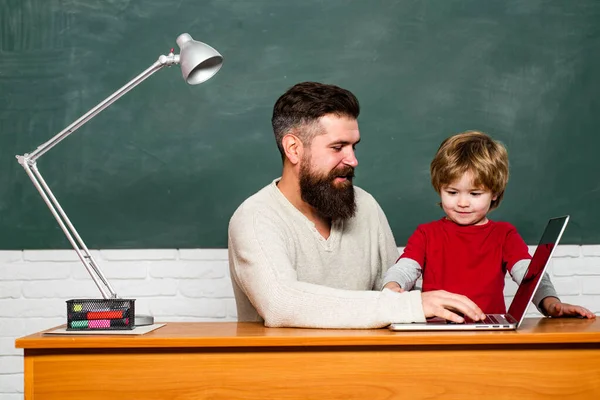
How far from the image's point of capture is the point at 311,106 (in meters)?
2.36

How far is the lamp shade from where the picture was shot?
2053mm

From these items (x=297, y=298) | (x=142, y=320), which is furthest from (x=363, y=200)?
(x=142, y=320)

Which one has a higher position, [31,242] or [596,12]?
[596,12]

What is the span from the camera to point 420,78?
312cm

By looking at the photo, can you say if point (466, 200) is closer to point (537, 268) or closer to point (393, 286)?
point (393, 286)

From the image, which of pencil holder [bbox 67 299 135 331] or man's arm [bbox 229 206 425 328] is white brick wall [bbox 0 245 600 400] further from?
pencil holder [bbox 67 299 135 331]

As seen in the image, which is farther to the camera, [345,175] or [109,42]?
[109,42]

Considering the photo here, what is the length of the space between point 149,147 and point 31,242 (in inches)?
23.5

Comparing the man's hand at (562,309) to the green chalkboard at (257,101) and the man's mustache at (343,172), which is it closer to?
the man's mustache at (343,172)

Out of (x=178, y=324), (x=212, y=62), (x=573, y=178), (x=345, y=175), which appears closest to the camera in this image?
(x=178, y=324)

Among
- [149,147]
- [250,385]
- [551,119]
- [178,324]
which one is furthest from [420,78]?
[250,385]

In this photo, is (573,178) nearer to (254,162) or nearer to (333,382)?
(254,162)

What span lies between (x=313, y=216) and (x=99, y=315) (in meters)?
0.87

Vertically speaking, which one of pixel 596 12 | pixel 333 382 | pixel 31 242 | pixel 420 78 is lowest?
pixel 333 382
